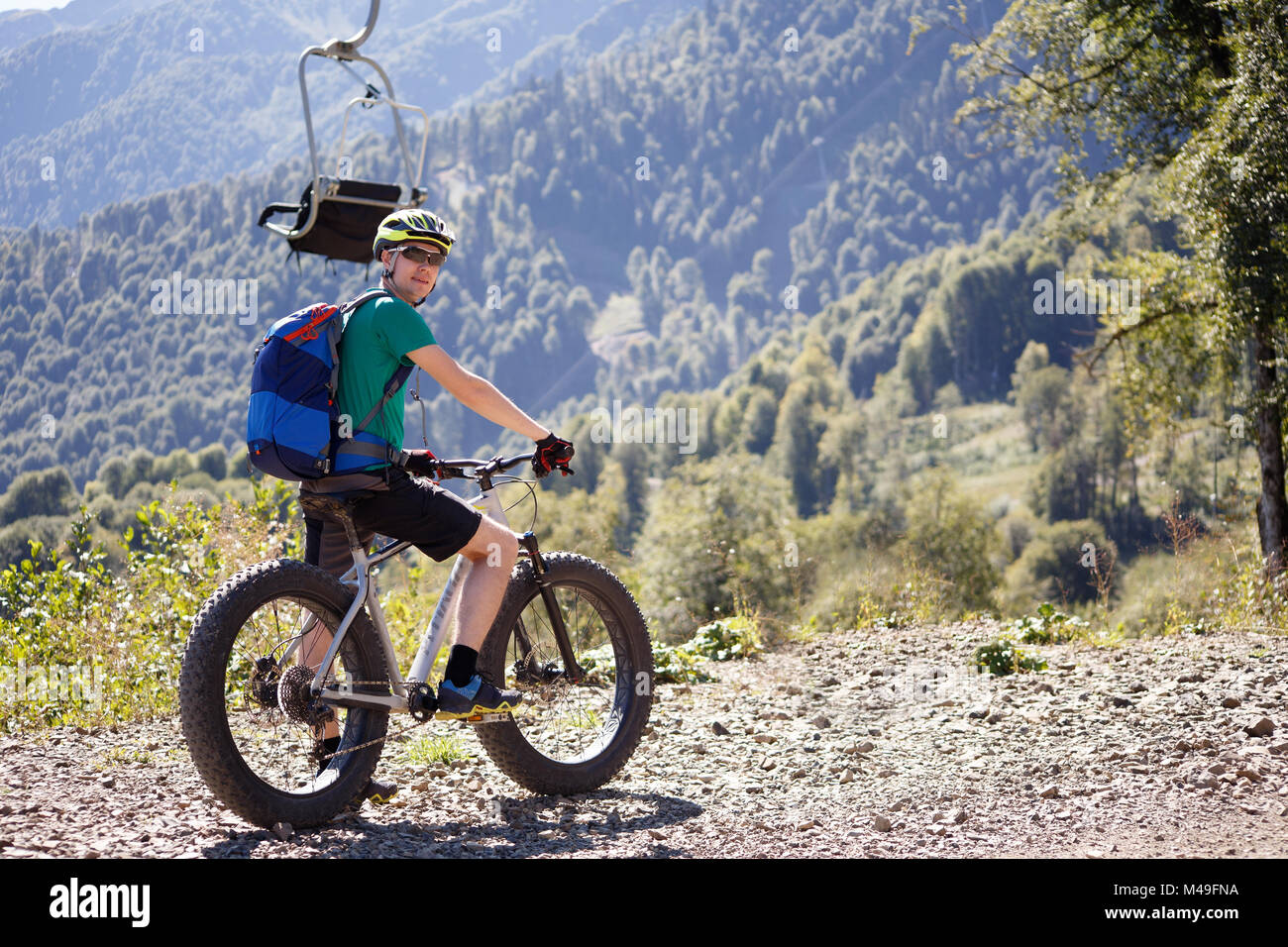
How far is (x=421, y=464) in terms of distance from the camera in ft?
14.8

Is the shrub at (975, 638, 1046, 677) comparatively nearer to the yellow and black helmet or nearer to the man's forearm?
the man's forearm

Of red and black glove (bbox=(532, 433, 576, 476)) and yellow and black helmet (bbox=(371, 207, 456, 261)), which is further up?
yellow and black helmet (bbox=(371, 207, 456, 261))

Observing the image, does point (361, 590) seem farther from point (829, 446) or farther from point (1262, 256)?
point (829, 446)

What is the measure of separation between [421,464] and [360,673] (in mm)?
892

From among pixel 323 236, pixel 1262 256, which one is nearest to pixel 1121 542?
pixel 1262 256

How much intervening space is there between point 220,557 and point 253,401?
13.2 ft

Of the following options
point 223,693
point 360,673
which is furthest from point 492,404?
point 223,693

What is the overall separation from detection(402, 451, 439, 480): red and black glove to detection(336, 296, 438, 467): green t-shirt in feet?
0.96

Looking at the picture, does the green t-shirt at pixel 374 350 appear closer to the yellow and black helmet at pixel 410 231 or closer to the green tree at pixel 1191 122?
the yellow and black helmet at pixel 410 231

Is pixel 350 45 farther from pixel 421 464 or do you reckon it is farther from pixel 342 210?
pixel 421 464

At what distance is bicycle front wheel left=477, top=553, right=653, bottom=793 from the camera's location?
4.59 m

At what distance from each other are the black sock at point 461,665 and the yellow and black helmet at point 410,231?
161cm

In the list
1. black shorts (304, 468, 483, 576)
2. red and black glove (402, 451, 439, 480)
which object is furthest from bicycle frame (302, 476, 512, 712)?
red and black glove (402, 451, 439, 480)
